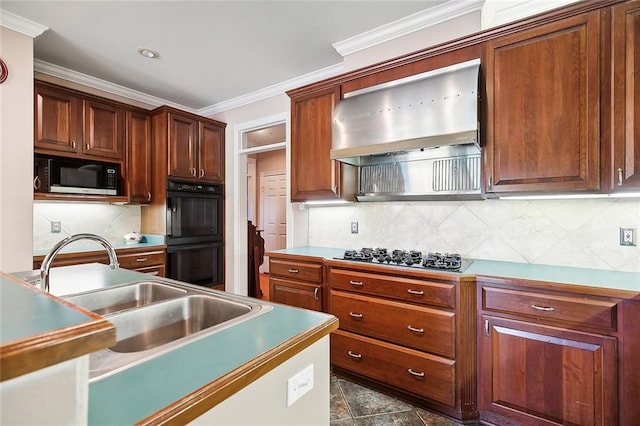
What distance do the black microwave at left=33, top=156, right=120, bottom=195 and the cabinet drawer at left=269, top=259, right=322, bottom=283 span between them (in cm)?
204

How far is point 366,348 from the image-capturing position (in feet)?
7.21

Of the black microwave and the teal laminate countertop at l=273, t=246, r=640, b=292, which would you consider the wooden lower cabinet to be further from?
the black microwave

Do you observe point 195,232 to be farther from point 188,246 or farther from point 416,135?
point 416,135

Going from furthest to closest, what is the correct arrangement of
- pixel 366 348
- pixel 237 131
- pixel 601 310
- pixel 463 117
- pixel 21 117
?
pixel 237 131, pixel 21 117, pixel 366 348, pixel 463 117, pixel 601 310

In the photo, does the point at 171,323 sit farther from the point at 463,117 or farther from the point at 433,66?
the point at 433,66

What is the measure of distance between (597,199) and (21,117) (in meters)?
Answer: 4.25

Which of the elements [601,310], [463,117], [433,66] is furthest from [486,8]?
[601,310]

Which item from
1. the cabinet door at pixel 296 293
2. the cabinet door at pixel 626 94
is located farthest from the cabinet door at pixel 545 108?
the cabinet door at pixel 296 293

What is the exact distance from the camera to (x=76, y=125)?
10.1 feet

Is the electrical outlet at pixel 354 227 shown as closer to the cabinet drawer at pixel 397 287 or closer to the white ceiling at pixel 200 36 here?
the cabinet drawer at pixel 397 287

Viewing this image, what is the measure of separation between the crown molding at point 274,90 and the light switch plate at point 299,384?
10.1 feet

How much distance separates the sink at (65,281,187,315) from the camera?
4.31 feet

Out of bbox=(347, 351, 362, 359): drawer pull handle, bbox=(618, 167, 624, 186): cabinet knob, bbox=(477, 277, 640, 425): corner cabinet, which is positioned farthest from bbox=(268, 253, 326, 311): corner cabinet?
bbox=(618, 167, 624, 186): cabinet knob

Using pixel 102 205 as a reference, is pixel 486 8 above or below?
above
